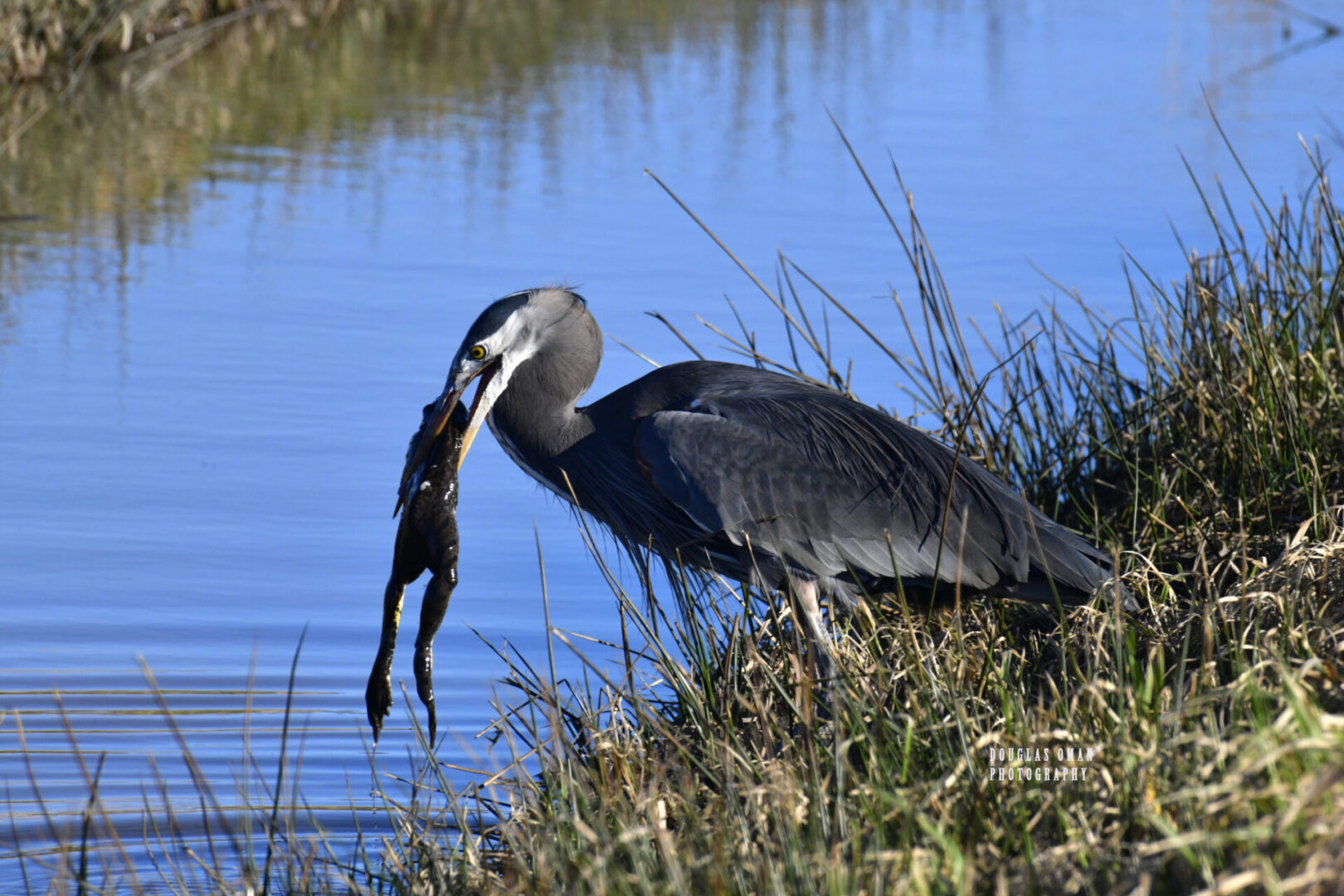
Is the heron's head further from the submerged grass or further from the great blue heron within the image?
Answer: the submerged grass

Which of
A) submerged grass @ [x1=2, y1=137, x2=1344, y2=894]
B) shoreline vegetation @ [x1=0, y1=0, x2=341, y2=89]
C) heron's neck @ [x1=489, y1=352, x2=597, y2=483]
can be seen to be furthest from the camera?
shoreline vegetation @ [x1=0, y1=0, x2=341, y2=89]

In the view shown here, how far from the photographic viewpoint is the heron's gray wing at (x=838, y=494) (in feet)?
13.6

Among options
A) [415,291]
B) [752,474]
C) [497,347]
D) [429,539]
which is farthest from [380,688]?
[415,291]

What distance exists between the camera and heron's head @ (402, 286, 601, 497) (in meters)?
3.88

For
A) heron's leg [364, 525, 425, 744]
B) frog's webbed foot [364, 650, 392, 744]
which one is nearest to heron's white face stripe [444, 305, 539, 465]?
heron's leg [364, 525, 425, 744]

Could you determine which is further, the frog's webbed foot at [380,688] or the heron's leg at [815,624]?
the heron's leg at [815,624]

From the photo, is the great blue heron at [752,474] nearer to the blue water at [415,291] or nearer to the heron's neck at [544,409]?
the heron's neck at [544,409]

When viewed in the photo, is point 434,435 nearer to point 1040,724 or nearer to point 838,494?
point 838,494

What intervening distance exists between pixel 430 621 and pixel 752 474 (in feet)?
3.19

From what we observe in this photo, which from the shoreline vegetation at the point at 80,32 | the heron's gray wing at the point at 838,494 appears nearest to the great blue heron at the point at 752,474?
the heron's gray wing at the point at 838,494

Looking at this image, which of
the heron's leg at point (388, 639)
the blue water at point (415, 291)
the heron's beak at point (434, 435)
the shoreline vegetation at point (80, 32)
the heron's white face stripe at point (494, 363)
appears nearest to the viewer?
the heron's leg at point (388, 639)

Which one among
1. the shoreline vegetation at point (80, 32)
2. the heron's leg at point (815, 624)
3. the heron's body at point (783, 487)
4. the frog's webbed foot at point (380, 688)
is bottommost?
the heron's leg at point (815, 624)

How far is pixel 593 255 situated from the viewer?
8461 mm

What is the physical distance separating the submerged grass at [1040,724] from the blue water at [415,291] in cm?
76
